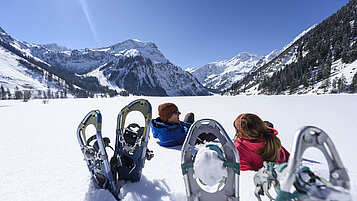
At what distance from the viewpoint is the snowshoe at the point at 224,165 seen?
1607mm

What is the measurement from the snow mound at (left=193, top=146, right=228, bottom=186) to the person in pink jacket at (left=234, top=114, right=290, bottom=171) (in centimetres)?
102

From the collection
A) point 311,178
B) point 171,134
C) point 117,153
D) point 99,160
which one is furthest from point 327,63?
point 99,160

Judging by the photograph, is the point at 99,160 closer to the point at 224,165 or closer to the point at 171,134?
the point at 224,165

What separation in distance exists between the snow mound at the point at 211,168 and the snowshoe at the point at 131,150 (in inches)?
47.0

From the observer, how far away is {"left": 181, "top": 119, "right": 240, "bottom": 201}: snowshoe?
161cm

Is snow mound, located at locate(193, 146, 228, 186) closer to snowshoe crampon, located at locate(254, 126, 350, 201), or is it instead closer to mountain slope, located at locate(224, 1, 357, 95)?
snowshoe crampon, located at locate(254, 126, 350, 201)

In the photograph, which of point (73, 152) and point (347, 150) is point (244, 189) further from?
point (73, 152)

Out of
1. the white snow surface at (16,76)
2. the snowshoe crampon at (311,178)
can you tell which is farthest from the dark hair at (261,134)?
the white snow surface at (16,76)

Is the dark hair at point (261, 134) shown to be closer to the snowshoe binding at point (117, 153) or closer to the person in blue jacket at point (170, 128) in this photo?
the snowshoe binding at point (117, 153)

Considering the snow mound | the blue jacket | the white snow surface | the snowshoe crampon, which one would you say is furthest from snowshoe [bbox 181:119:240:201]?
the white snow surface

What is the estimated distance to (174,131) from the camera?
172 inches

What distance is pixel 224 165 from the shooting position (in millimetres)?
1592

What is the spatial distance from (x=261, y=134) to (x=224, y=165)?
1.05 meters

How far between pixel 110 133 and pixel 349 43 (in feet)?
350
